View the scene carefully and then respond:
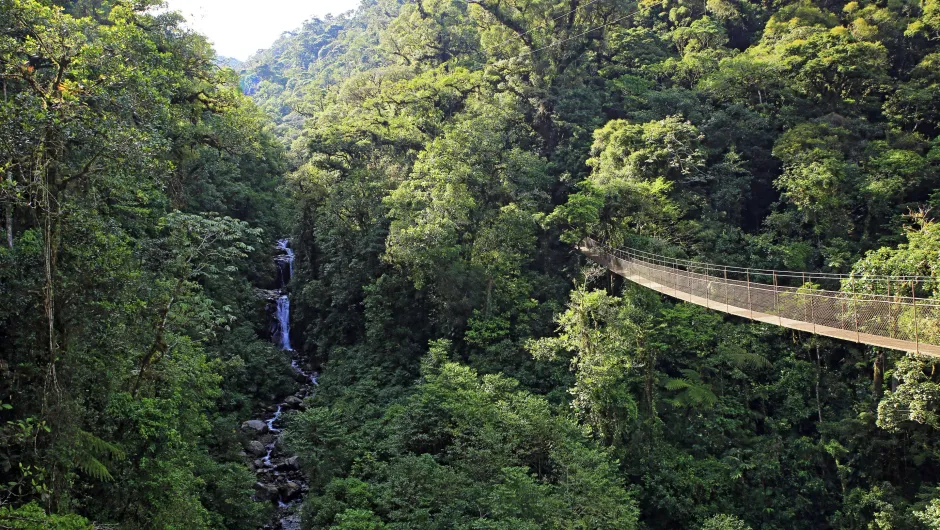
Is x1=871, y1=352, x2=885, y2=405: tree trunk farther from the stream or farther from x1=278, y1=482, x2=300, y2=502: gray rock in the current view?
x1=278, y1=482, x2=300, y2=502: gray rock

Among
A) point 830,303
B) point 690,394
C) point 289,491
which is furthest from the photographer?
point 690,394

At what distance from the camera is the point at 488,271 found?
15.7 m

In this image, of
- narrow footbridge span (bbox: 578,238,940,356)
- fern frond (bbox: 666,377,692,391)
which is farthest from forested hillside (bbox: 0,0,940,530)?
narrow footbridge span (bbox: 578,238,940,356)

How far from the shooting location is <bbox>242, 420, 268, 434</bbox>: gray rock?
46.4 ft

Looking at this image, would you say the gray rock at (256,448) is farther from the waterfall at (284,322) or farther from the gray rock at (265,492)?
the waterfall at (284,322)

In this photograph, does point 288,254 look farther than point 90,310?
Yes

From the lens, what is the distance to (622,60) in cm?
2302

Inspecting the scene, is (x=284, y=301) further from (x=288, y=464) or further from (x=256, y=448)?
(x=288, y=464)

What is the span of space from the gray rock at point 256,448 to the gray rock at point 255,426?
0.48 m

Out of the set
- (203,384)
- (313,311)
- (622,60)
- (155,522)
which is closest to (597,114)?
(622,60)

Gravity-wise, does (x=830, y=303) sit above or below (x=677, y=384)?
above

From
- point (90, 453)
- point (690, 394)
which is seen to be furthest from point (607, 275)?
point (90, 453)

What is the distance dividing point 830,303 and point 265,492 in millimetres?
10801

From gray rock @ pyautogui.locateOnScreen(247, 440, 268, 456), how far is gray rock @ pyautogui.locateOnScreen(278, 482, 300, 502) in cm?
139
